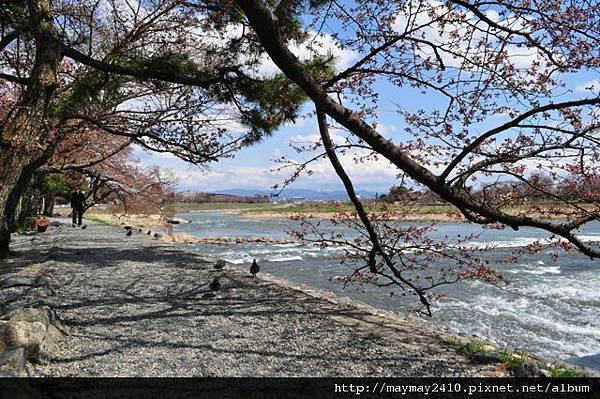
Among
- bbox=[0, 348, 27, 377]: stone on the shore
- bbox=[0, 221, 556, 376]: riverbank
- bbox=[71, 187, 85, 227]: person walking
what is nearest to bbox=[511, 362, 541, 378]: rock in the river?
bbox=[0, 221, 556, 376]: riverbank

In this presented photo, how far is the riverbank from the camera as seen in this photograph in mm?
3080

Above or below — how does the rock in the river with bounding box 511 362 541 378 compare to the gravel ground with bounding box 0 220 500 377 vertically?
above

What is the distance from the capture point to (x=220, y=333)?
387cm

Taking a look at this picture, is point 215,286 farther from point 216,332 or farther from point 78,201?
point 78,201

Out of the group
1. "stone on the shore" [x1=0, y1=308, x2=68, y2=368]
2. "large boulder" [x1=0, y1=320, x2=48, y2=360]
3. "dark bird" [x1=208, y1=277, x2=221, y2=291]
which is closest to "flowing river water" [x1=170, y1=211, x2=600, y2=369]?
"dark bird" [x1=208, y1=277, x2=221, y2=291]

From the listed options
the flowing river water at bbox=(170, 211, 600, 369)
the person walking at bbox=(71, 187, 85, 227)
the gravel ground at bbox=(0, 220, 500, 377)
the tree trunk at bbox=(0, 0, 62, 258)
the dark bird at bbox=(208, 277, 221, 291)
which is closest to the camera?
the gravel ground at bbox=(0, 220, 500, 377)

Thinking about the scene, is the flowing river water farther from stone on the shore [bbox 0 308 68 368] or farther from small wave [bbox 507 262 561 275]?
stone on the shore [bbox 0 308 68 368]

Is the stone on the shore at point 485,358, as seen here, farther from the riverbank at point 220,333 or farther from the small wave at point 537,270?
the small wave at point 537,270

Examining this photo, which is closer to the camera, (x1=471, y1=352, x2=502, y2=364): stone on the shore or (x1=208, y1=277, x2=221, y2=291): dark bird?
(x1=471, y1=352, x2=502, y2=364): stone on the shore

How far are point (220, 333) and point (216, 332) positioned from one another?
5 cm

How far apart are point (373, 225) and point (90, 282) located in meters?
4.02

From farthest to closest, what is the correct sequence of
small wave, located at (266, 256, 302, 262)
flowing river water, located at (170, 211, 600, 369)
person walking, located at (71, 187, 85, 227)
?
person walking, located at (71, 187, 85, 227), small wave, located at (266, 256, 302, 262), flowing river water, located at (170, 211, 600, 369)

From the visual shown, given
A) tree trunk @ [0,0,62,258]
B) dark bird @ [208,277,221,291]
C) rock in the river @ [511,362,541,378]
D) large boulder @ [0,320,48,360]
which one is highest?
tree trunk @ [0,0,62,258]

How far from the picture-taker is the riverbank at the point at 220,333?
308 centimetres
